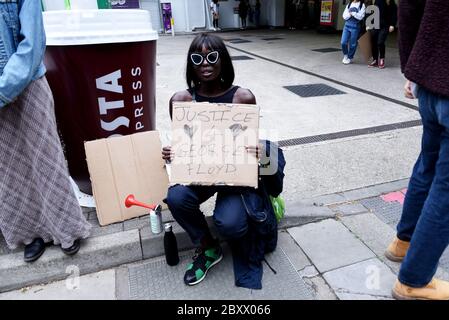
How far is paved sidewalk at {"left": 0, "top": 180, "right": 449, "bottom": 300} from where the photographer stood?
1947 mm

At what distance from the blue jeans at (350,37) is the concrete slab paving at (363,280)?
6309 mm

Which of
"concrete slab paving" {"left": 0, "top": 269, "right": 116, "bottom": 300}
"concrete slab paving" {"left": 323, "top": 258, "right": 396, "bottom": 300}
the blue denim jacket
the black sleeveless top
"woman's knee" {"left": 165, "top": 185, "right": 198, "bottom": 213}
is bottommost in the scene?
"concrete slab paving" {"left": 0, "top": 269, "right": 116, "bottom": 300}

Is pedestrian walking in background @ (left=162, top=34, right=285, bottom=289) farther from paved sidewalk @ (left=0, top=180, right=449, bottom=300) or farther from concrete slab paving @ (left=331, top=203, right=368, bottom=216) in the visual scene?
concrete slab paving @ (left=331, top=203, right=368, bottom=216)

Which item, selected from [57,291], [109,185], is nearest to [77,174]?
[109,185]

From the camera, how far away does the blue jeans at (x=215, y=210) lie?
1.87m

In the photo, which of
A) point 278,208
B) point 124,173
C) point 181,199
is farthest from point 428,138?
point 124,173

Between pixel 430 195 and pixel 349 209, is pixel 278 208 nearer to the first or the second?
pixel 349 209

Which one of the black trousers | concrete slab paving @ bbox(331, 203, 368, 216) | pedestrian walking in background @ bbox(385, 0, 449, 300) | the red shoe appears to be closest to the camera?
pedestrian walking in background @ bbox(385, 0, 449, 300)

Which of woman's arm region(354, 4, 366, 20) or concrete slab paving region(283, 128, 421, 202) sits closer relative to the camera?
concrete slab paving region(283, 128, 421, 202)

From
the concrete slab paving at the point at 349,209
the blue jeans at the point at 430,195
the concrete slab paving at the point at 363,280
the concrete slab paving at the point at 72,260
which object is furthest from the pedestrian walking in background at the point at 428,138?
the concrete slab paving at the point at 72,260

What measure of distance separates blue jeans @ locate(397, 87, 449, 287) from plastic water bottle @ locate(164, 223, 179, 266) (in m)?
1.21

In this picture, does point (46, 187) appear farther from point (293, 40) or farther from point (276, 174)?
point (293, 40)

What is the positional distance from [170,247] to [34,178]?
33.4 inches

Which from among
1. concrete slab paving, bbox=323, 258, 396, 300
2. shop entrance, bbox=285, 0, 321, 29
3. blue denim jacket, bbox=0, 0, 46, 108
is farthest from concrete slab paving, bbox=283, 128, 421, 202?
shop entrance, bbox=285, 0, 321, 29
